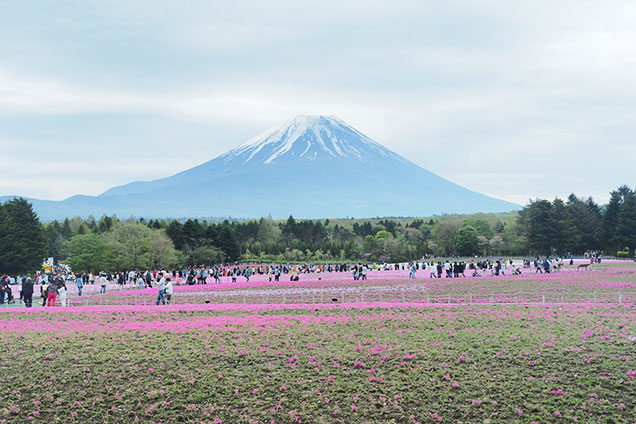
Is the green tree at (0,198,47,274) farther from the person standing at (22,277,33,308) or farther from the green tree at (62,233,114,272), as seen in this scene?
the person standing at (22,277,33,308)

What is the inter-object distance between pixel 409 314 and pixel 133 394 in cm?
1209

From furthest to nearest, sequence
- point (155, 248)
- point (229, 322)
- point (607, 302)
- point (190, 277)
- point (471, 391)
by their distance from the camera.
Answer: point (155, 248) < point (190, 277) < point (607, 302) < point (229, 322) < point (471, 391)

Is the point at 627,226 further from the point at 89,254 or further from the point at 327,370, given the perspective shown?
the point at 327,370

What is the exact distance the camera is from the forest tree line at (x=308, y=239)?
248 feet

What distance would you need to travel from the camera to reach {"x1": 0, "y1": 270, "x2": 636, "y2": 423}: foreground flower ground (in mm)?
13242

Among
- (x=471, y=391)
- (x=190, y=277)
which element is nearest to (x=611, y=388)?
(x=471, y=391)

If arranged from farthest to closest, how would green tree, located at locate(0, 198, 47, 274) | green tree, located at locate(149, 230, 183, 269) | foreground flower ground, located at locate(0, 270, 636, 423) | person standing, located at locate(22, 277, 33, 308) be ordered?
green tree, located at locate(149, 230, 183, 269), green tree, located at locate(0, 198, 47, 274), person standing, located at locate(22, 277, 33, 308), foreground flower ground, located at locate(0, 270, 636, 423)

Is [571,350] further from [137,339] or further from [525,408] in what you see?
[137,339]

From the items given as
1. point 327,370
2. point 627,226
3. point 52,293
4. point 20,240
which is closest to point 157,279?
point 52,293

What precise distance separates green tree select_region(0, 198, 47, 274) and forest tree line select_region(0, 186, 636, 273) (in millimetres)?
145

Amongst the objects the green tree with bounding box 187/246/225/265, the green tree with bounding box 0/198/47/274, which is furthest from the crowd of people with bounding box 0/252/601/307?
the green tree with bounding box 187/246/225/265

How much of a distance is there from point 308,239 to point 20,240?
7416 centimetres

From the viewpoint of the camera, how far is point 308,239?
137m

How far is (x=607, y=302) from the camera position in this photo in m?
25.9
